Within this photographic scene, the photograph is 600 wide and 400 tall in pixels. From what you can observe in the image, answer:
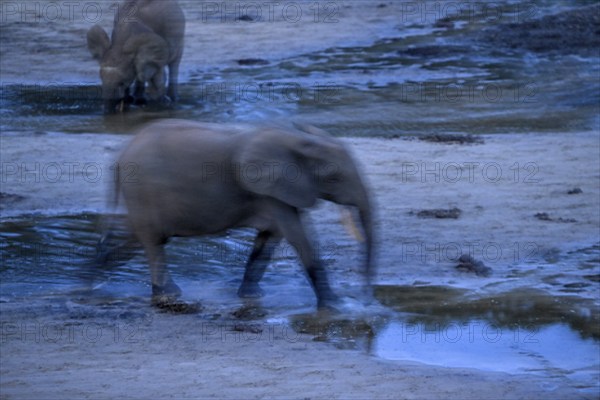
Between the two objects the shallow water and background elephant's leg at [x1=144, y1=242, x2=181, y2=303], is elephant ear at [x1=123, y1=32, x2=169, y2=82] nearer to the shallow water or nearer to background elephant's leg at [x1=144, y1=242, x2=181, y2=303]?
the shallow water

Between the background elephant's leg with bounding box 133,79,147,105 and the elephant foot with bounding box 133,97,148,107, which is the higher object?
the background elephant's leg with bounding box 133,79,147,105

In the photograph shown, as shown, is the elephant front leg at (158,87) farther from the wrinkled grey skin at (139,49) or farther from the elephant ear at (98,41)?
the elephant ear at (98,41)

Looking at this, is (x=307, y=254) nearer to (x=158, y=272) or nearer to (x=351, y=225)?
(x=351, y=225)

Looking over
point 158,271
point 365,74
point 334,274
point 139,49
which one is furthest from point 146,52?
point 158,271

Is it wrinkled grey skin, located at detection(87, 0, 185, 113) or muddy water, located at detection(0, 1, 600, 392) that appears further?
wrinkled grey skin, located at detection(87, 0, 185, 113)

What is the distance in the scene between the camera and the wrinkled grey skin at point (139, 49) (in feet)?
54.9

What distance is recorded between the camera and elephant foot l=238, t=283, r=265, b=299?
9.16m

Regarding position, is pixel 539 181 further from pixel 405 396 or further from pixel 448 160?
pixel 405 396

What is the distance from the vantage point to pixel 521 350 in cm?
823

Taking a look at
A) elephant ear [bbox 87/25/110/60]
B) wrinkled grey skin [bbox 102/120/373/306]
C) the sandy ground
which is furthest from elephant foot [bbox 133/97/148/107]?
wrinkled grey skin [bbox 102/120/373/306]

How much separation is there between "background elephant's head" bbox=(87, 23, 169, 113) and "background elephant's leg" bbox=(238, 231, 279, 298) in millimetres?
7861

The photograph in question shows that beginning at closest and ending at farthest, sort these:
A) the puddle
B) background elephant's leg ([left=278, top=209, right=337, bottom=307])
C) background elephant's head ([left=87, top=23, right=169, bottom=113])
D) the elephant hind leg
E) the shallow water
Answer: the puddle, the shallow water, background elephant's leg ([left=278, top=209, right=337, bottom=307]), the elephant hind leg, background elephant's head ([left=87, top=23, right=169, bottom=113])

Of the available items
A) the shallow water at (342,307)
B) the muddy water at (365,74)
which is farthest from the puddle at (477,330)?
the muddy water at (365,74)

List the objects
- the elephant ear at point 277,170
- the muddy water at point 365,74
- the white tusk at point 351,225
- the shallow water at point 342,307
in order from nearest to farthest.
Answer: the shallow water at point 342,307
the elephant ear at point 277,170
the white tusk at point 351,225
the muddy water at point 365,74
